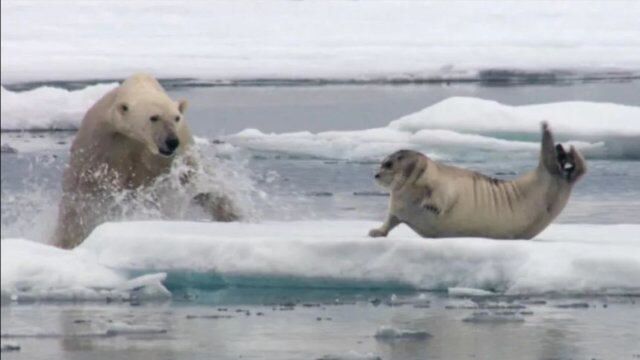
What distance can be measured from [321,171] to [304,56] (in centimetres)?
692

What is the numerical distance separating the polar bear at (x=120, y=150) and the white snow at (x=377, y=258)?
0.12 metres

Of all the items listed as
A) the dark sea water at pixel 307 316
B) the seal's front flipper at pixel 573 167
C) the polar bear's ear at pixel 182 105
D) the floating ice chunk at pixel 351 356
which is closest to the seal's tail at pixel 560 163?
the seal's front flipper at pixel 573 167

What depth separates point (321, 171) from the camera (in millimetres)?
11570

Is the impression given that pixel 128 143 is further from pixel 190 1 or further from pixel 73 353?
pixel 73 353

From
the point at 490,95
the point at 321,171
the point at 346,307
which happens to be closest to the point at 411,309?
the point at 346,307

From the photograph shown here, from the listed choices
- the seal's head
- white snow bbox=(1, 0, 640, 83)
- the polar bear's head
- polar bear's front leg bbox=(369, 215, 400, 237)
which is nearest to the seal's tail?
the seal's head

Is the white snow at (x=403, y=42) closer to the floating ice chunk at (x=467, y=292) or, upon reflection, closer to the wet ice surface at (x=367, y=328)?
the floating ice chunk at (x=467, y=292)

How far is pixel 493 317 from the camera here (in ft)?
18.0

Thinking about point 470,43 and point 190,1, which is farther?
point 470,43

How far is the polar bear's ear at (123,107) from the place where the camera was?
16.6 feet

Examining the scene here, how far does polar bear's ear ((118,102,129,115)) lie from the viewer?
5.07 metres

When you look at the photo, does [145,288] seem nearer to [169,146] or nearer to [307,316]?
[169,146]

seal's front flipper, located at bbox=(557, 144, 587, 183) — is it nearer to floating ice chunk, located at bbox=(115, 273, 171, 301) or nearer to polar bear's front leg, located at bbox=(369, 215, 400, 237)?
polar bear's front leg, located at bbox=(369, 215, 400, 237)

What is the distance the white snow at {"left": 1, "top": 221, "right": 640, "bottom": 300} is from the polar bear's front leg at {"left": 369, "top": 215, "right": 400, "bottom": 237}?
84 millimetres
